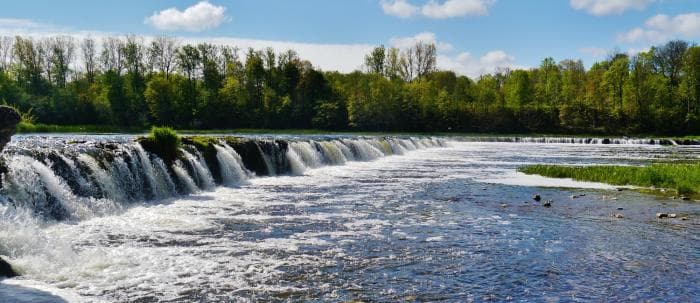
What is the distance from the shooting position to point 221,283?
10492 millimetres

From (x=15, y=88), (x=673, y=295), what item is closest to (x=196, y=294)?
(x=673, y=295)

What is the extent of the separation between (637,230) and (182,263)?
39.6 ft

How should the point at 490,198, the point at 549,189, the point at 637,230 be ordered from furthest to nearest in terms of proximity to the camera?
1. the point at 549,189
2. the point at 490,198
3. the point at 637,230

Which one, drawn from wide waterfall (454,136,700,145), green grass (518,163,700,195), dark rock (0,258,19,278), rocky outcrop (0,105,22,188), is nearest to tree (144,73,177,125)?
wide waterfall (454,136,700,145)

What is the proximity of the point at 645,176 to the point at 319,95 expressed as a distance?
86.2m

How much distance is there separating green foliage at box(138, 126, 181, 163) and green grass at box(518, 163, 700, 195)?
1941 cm

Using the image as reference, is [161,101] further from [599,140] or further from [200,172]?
[200,172]

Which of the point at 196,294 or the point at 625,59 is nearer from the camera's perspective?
the point at 196,294

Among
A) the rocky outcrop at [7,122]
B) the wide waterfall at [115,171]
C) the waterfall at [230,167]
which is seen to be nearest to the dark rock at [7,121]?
the rocky outcrop at [7,122]

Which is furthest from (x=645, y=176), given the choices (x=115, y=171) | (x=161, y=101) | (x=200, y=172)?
(x=161, y=101)

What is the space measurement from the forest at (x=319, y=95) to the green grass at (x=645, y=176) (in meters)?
72.9

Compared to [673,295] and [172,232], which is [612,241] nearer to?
[673,295]

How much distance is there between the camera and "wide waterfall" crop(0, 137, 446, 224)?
1630cm

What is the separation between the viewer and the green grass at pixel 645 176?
965 inches
